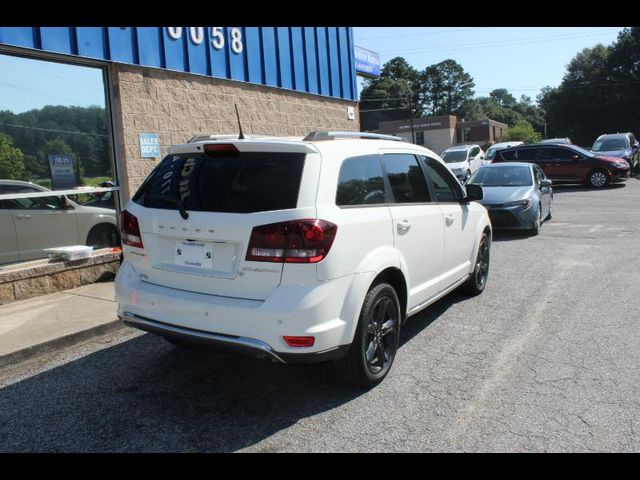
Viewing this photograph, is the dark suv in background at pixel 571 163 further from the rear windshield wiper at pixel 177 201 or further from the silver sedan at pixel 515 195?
the rear windshield wiper at pixel 177 201

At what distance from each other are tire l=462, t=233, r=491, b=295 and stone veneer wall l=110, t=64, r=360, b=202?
4737 millimetres

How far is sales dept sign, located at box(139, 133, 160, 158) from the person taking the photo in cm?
789

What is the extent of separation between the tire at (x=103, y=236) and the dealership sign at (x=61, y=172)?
70cm

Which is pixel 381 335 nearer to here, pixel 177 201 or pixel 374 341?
pixel 374 341

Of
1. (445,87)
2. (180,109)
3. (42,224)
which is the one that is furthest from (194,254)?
(445,87)

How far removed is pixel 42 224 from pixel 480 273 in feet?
17.7

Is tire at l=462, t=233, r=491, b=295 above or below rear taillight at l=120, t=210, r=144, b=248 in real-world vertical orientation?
below

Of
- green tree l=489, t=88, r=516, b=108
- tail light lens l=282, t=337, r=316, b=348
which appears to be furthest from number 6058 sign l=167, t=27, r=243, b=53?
green tree l=489, t=88, r=516, b=108

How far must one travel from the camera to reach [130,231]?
404 cm

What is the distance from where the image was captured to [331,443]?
3.21 m

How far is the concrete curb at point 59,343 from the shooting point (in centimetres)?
454

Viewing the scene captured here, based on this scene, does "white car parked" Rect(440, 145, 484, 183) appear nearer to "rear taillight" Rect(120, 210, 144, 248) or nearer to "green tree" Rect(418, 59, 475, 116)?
"rear taillight" Rect(120, 210, 144, 248)

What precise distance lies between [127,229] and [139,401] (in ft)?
4.06

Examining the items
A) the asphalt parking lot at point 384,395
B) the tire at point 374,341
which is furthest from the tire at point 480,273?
the tire at point 374,341
